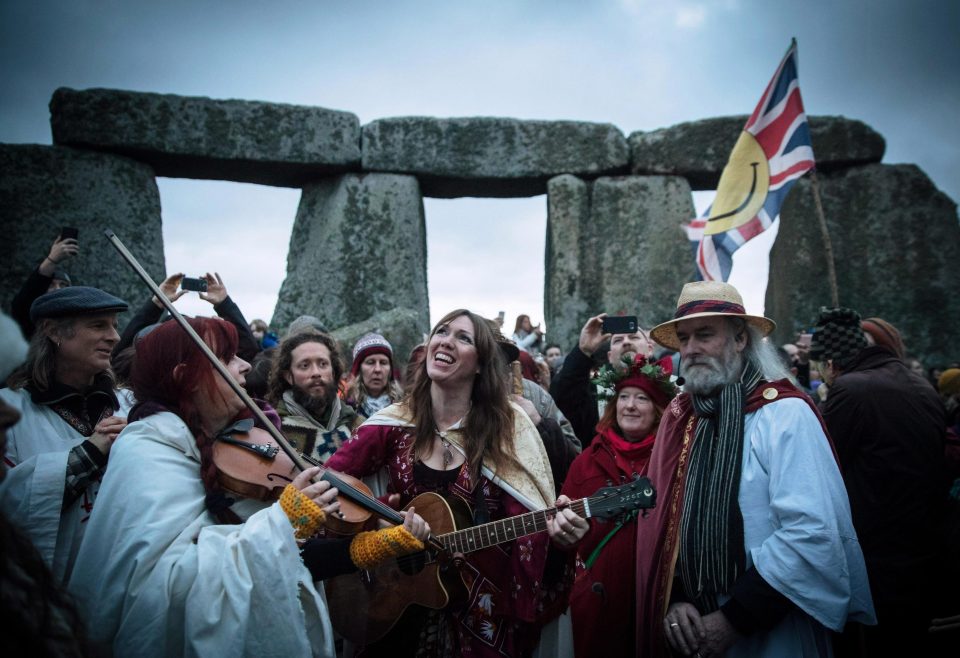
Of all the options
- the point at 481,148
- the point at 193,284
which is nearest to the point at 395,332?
the point at 193,284

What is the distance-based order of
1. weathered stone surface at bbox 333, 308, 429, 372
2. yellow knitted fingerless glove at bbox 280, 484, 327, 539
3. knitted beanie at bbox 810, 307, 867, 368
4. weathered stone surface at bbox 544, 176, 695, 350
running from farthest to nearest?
weathered stone surface at bbox 544, 176, 695, 350
weathered stone surface at bbox 333, 308, 429, 372
knitted beanie at bbox 810, 307, 867, 368
yellow knitted fingerless glove at bbox 280, 484, 327, 539

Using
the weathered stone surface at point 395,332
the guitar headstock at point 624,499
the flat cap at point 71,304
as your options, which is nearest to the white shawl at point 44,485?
the flat cap at point 71,304

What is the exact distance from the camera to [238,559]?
1633mm

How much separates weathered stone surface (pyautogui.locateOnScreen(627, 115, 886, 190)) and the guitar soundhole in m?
6.75

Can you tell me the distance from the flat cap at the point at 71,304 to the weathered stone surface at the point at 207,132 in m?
5.31

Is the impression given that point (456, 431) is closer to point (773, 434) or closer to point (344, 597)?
point (344, 597)

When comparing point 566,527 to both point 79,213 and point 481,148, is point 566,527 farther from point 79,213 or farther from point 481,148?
point 79,213

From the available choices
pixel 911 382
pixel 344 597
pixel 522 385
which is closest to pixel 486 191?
pixel 522 385

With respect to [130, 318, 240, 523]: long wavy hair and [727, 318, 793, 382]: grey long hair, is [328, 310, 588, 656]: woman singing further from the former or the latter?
[727, 318, 793, 382]: grey long hair

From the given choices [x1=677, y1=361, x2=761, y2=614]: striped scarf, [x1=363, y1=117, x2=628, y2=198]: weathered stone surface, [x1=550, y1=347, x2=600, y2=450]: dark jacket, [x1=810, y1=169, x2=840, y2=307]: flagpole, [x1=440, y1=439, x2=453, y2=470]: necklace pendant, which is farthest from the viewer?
[x1=363, y1=117, x2=628, y2=198]: weathered stone surface

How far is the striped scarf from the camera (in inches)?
77.6

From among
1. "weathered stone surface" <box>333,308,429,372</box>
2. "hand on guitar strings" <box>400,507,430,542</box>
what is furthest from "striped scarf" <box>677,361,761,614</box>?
"weathered stone surface" <box>333,308,429,372</box>

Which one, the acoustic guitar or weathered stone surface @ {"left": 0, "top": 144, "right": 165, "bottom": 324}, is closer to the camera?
the acoustic guitar

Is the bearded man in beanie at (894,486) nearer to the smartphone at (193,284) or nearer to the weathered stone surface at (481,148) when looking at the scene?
the smartphone at (193,284)
